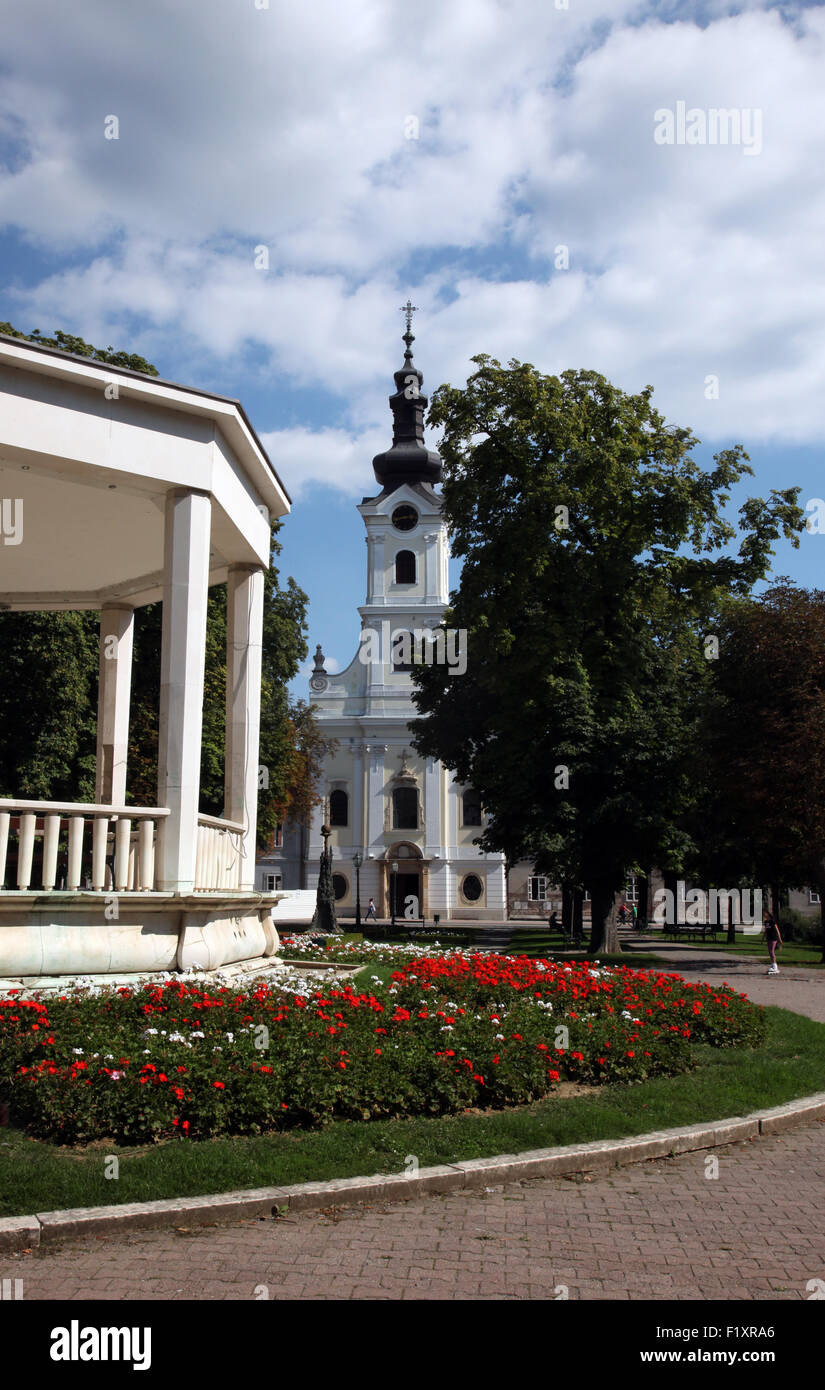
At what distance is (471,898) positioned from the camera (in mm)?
67688

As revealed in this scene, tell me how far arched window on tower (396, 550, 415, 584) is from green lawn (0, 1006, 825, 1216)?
6038cm

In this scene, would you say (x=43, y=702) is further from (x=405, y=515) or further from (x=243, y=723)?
(x=405, y=515)

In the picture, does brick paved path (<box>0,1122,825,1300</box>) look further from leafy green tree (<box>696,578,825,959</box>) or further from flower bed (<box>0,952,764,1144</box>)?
leafy green tree (<box>696,578,825,959</box>)

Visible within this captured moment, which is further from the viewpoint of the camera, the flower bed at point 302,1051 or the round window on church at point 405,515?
the round window on church at point 405,515

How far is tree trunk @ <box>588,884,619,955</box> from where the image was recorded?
28250 millimetres

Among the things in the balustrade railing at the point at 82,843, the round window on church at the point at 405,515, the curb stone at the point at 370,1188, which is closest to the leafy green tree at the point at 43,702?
the balustrade railing at the point at 82,843

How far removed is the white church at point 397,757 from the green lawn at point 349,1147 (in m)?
58.1

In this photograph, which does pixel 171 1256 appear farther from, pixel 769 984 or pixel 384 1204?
pixel 769 984

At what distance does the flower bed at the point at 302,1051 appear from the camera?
6902 millimetres

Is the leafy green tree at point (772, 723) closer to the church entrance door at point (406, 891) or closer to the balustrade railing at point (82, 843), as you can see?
the balustrade railing at point (82, 843)

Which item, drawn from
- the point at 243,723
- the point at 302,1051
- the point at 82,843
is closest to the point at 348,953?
the point at 243,723

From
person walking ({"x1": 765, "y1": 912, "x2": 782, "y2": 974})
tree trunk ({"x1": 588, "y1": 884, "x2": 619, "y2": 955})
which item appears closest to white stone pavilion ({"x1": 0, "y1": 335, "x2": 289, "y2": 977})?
person walking ({"x1": 765, "y1": 912, "x2": 782, "y2": 974})

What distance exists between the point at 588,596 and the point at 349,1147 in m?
21.1
